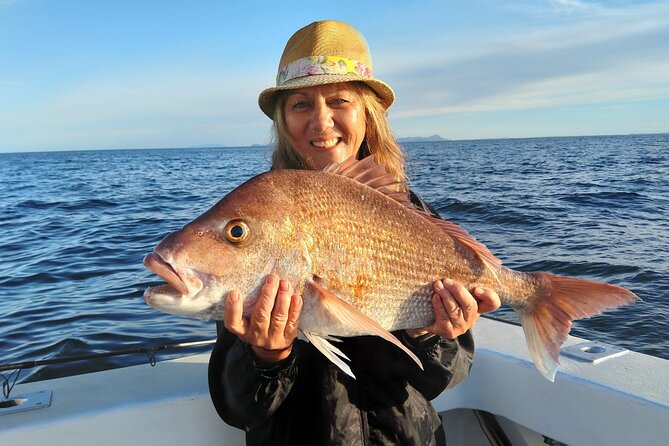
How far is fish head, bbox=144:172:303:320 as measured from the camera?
1947 millimetres

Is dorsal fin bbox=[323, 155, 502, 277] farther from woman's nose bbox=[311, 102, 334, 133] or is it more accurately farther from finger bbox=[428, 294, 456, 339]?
woman's nose bbox=[311, 102, 334, 133]

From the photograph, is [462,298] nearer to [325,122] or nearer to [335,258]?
[335,258]

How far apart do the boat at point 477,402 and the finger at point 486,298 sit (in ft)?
3.37

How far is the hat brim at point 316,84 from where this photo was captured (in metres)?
2.84

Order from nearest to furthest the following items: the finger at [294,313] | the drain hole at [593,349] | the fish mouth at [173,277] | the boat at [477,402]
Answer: the fish mouth at [173,277] → the finger at [294,313] → the boat at [477,402] → the drain hole at [593,349]

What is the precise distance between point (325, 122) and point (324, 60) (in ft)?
1.11

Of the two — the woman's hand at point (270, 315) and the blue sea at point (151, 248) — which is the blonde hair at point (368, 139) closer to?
the blue sea at point (151, 248)

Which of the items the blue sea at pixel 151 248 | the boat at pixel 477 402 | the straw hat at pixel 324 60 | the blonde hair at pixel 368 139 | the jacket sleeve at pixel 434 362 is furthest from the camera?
the blue sea at pixel 151 248

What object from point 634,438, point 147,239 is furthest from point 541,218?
point 634,438

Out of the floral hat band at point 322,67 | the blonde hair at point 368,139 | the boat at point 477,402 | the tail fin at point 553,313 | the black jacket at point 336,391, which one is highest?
the floral hat band at point 322,67

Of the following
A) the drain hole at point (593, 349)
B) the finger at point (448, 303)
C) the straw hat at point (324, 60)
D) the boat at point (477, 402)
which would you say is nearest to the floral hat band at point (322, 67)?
the straw hat at point (324, 60)

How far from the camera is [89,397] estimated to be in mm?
2943

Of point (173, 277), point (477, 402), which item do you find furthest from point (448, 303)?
point (477, 402)

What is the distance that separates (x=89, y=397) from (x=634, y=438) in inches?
117
